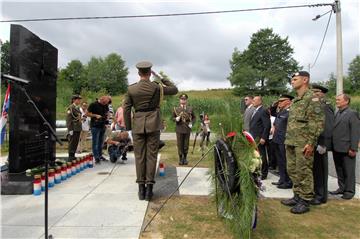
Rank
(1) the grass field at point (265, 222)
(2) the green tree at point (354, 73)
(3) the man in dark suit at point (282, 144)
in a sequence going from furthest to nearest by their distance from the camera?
(2) the green tree at point (354, 73), (3) the man in dark suit at point (282, 144), (1) the grass field at point (265, 222)

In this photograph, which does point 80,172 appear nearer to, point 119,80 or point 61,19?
point 61,19

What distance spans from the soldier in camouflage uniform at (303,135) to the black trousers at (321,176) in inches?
22.1

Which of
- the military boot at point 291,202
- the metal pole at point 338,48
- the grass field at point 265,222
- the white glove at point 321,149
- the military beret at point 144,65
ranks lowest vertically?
the grass field at point 265,222

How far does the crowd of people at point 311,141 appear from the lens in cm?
464

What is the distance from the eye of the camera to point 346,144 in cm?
554

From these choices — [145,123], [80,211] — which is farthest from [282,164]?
[80,211]

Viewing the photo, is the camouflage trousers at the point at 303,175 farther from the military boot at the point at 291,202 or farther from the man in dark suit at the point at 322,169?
the man in dark suit at the point at 322,169

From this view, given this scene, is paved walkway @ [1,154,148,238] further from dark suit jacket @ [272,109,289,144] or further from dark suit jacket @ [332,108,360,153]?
dark suit jacket @ [332,108,360,153]

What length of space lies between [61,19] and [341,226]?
13072 millimetres

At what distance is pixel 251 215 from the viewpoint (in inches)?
131

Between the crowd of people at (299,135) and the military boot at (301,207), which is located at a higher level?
the crowd of people at (299,135)

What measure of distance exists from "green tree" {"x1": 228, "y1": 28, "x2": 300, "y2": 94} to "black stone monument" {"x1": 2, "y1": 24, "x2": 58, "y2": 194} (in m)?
57.8

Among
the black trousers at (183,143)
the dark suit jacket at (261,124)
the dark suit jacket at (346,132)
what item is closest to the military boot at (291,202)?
the dark suit jacket at (346,132)

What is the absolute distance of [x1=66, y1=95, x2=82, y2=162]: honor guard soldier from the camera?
806 centimetres
